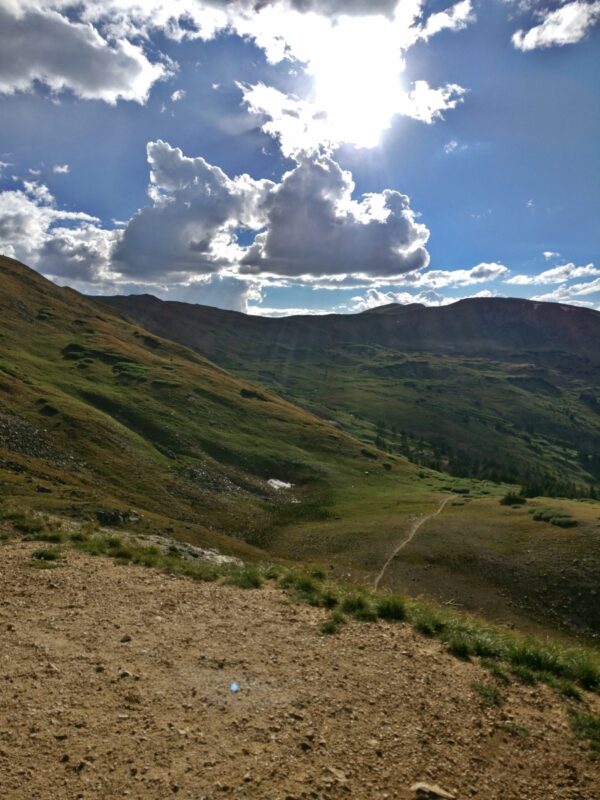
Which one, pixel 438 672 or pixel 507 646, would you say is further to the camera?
pixel 507 646

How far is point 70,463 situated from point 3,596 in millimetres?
44358

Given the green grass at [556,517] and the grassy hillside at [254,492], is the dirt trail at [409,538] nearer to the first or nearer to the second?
the grassy hillside at [254,492]

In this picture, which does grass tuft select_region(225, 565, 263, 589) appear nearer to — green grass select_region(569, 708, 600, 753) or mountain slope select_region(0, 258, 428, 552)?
Answer: green grass select_region(569, 708, 600, 753)

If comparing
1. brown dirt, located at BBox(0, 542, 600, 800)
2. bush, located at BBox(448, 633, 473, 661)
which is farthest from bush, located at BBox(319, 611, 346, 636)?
bush, located at BBox(448, 633, 473, 661)

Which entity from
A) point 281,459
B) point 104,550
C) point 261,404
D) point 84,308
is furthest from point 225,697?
point 84,308

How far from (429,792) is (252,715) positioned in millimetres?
3294

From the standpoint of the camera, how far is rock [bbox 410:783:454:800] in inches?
310

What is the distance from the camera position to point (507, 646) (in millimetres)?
12727

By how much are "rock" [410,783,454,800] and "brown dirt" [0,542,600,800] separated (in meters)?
0.15

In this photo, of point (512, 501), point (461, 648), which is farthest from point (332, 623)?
point (512, 501)

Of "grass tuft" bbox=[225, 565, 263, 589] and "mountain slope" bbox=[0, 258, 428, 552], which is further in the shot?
"mountain slope" bbox=[0, 258, 428, 552]

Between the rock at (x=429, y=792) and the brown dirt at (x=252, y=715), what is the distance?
15cm

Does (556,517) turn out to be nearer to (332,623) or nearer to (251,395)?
(332,623)

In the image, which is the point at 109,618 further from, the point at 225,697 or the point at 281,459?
the point at 281,459
